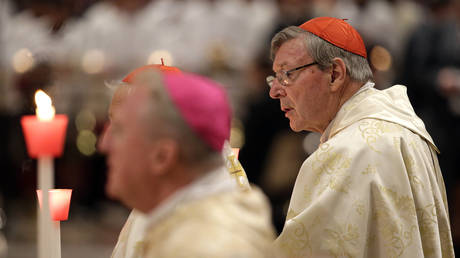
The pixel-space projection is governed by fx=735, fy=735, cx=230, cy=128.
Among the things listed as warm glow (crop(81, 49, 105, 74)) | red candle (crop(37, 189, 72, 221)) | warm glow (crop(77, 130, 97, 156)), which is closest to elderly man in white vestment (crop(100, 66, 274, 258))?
red candle (crop(37, 189, 72, 221))

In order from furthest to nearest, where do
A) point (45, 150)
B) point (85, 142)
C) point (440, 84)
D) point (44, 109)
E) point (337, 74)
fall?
point (85, 142), point (440, 84), point (337, 74), point (44, 109), point (45, 150)

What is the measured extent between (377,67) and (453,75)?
70 centimetres

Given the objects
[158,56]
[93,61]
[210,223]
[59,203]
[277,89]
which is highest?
[210,223]

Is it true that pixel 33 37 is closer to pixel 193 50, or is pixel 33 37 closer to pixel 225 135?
pixel 193 50

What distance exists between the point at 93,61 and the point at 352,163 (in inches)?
212

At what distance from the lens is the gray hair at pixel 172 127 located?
183cm

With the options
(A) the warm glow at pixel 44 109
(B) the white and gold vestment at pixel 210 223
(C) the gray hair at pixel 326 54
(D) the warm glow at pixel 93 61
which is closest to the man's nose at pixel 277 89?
(C) the gray hair at pixel 326 54

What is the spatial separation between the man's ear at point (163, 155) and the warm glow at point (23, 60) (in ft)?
13.8

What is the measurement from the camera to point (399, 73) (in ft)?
22.3

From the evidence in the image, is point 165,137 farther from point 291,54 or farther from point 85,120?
point 85,120

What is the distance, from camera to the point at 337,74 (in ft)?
11.0

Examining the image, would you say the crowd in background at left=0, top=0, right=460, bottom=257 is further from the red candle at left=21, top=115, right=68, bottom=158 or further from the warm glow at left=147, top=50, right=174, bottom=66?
the red candle at left=21, top=115, right=68, bottom=158

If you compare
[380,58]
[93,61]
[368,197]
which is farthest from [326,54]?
[93,61]

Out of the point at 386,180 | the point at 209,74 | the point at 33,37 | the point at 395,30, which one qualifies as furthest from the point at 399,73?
the point at 386,180
